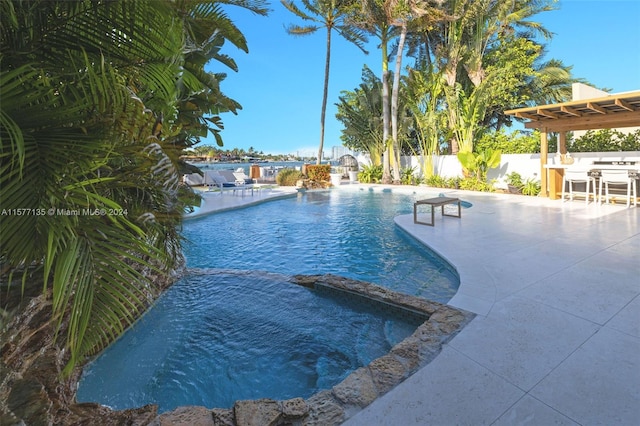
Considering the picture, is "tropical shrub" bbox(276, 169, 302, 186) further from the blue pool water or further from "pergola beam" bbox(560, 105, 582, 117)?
"pergola beam" bbox(560, 105, 582, 117)

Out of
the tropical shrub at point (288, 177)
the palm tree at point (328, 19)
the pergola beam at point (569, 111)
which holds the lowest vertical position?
the tropical shrub at point (288, 177)

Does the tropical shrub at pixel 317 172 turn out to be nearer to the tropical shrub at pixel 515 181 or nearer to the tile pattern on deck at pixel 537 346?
the tropical shrub at pixel 515 181

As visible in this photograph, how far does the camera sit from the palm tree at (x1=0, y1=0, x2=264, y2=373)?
3.70 feet

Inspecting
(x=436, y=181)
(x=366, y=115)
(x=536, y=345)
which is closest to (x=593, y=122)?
(x=436, y=181)

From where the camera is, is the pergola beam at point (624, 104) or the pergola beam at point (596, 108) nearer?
the pergola beam at point (624, 104)

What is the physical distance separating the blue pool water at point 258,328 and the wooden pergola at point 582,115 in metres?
6.62

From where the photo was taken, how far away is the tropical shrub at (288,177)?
63.9 ft

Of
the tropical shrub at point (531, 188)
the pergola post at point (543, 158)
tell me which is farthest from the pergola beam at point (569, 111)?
the tropical shrub at point (531, 188)

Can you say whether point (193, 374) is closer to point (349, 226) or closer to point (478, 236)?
point (478, 236)

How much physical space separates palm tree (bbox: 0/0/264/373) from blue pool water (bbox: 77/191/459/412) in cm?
174

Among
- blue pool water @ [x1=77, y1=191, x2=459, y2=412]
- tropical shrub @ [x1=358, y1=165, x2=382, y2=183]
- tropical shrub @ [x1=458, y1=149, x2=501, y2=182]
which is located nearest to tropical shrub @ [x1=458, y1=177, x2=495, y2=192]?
tropical shrub @ [x1=458, y1=149, x2=501, y2=182]

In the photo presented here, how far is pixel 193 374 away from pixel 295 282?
6.83ft

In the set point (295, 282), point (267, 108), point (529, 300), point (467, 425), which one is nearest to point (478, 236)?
point (529, 300)

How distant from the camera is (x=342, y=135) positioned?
25078 mm
